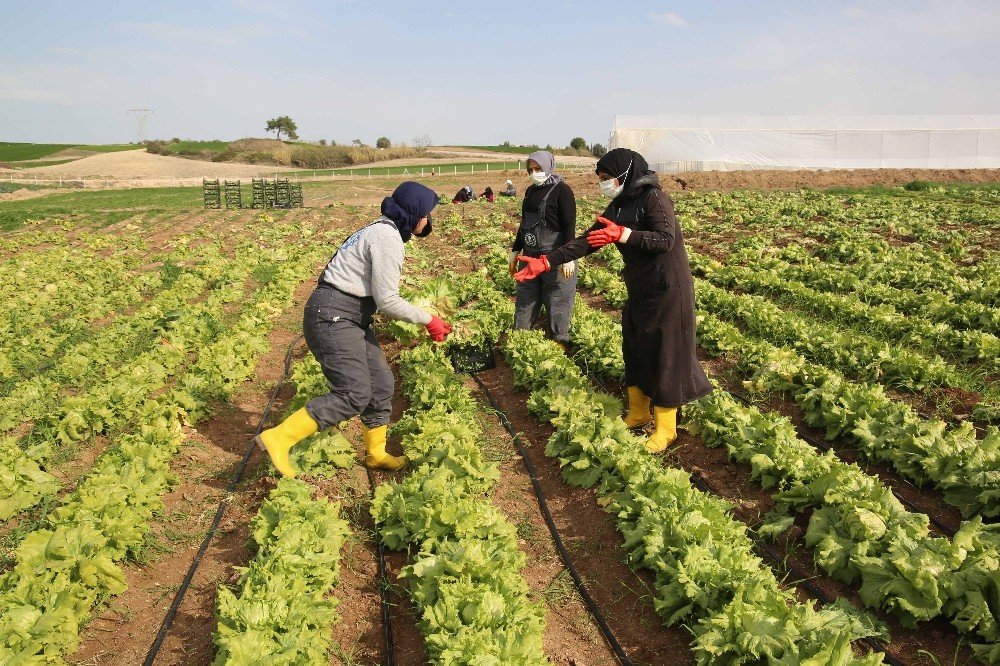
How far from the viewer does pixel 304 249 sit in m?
17.4

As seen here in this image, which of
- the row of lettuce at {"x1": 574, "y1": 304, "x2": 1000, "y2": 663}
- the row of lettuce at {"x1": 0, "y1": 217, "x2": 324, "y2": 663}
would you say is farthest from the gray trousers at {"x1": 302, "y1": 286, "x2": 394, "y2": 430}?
the row of lettuce at {"x1": 574, "y1": 304, "x2": 1000, "y2": 663}

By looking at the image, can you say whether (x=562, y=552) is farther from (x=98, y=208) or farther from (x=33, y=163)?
(x=33, y=163)

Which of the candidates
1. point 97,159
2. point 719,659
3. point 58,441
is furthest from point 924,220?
point 97,159

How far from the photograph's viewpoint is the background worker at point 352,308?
15.7ft

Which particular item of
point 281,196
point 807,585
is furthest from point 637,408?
point 281,196

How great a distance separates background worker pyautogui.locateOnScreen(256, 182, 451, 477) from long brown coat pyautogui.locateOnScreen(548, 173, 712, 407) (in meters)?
1.52

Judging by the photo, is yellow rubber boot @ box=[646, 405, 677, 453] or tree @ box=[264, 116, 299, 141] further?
tree @ box=[264, 116, 299, 141]

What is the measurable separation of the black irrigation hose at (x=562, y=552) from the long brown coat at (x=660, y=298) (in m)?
1.23

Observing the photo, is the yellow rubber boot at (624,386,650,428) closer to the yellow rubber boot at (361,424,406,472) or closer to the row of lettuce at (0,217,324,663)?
the yellow rubber boot at (361,424,406,472)

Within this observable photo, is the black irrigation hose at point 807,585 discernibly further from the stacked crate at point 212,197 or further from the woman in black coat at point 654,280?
the stacked crate at point 212,197

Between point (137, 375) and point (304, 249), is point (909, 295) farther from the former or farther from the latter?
point (304, 249)

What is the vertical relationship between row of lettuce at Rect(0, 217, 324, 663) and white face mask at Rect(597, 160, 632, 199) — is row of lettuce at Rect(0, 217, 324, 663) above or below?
below

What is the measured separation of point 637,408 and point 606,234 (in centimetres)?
182

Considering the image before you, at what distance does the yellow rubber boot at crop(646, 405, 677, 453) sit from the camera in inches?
216
